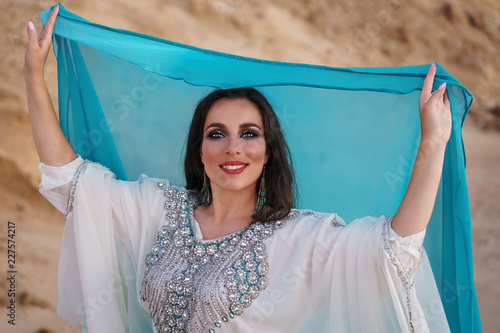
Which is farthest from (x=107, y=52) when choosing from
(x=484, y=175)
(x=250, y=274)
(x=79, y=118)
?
(x=484, y=175)

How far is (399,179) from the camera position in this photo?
2.02m

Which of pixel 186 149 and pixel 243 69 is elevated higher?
pixel 243 69

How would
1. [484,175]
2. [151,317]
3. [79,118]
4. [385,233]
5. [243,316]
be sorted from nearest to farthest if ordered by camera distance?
[385,233], [243,316], [151,317], [79,118], [484,175]

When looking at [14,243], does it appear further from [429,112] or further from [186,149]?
[429,112]

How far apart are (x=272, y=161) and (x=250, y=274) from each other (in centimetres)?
42

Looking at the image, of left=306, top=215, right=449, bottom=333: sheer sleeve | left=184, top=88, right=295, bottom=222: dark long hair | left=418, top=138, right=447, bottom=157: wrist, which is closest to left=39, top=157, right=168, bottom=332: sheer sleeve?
left=184, top=88, right=295, bottom=222: dark long hair

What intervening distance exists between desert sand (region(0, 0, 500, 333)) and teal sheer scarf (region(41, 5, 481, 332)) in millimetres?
2209

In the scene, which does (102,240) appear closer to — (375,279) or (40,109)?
(40,109)

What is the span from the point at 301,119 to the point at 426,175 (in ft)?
2.39

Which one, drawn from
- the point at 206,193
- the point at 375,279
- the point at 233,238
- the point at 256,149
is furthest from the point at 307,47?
the point at 375,279

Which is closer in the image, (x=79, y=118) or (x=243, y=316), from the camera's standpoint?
Answer: (x=243, y=316)

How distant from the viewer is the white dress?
1.61 metres

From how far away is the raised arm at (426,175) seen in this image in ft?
4.98

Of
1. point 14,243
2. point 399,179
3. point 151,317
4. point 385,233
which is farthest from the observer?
point 14,243
